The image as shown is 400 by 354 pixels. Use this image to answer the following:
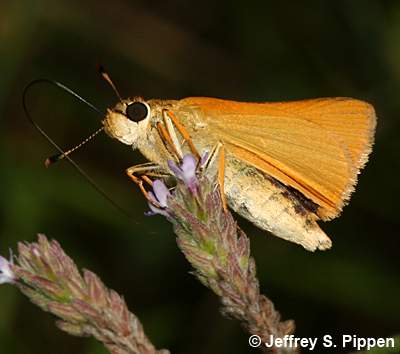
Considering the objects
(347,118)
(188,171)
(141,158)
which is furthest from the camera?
(141,158)

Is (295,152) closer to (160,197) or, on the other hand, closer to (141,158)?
(160,197)

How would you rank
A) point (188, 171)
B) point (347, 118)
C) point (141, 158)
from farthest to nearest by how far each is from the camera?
point (141, 158), point (347, 118), point (188, 171)

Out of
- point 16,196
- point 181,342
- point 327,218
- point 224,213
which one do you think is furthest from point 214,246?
point 16,196

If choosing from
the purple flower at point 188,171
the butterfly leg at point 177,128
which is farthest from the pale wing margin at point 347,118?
the purple flower at point 188,171

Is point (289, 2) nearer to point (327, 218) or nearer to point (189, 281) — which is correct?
point (189, 281)

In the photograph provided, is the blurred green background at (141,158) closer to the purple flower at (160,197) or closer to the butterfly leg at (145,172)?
the butterfly leg at (145,172)

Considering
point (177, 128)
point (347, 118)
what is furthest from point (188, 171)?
point (347, 118)

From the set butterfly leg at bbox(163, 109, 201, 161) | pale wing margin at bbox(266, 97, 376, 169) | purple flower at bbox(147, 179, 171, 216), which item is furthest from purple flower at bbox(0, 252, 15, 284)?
pale wing margin at bbox(266, 97, 376, 169)
